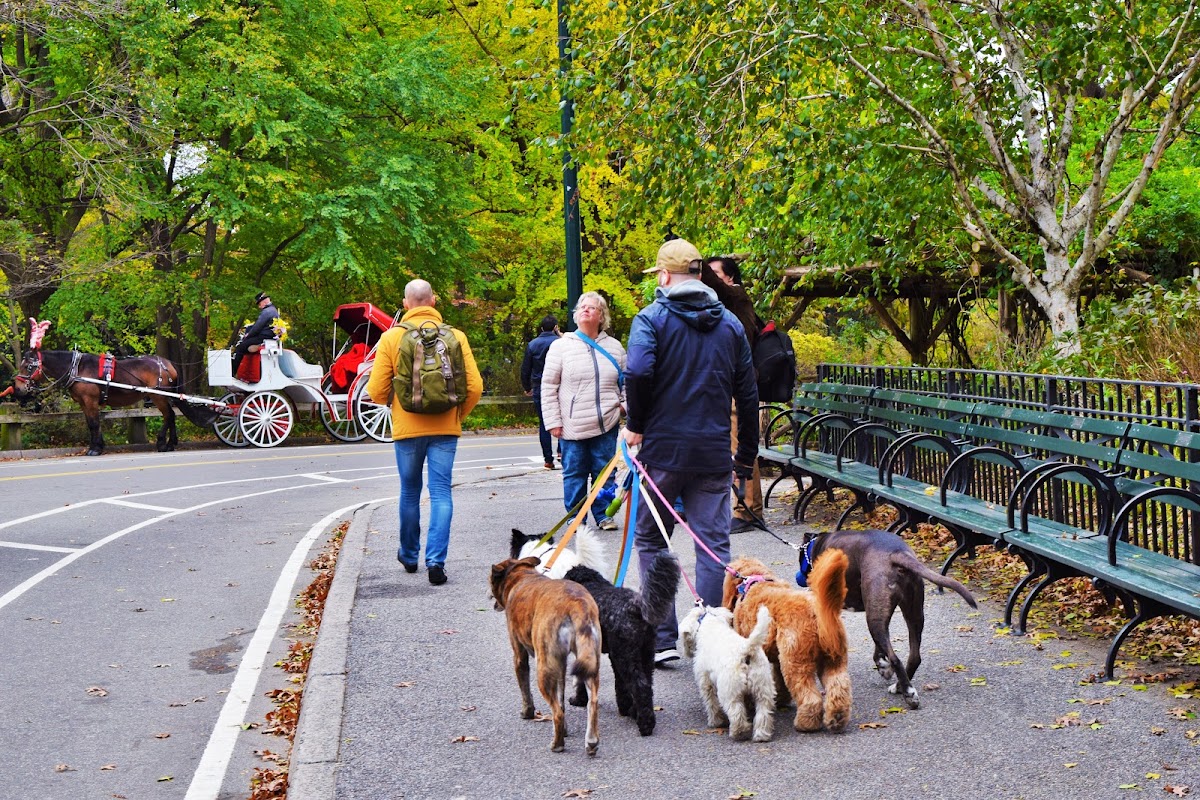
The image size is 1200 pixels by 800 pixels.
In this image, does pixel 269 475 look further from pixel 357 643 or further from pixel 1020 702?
pixel 1020 702

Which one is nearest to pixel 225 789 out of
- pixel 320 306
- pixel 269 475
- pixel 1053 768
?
pixel 1053 768

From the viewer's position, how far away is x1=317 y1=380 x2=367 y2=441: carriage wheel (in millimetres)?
23641

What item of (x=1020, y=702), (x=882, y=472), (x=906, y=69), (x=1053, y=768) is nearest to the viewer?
(x=1053, y=768)

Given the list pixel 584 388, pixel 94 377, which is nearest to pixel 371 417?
pixel 94 377

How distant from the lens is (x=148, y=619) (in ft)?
26.9

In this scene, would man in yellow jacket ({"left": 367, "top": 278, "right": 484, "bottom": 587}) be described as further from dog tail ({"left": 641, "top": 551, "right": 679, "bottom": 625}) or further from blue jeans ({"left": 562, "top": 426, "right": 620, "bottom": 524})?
dog tail ({"left": 641, "top": 551, "right": 679, "bottom": 625})

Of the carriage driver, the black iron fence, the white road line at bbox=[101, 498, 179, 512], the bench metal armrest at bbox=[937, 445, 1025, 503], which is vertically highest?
the carriage driver

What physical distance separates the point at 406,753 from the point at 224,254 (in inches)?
866

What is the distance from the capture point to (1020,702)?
5.48 metres

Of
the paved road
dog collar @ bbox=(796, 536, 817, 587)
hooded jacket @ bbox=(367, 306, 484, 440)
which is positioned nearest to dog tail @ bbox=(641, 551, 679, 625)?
dog collar @ bbox=(796, 536, 817, 587)

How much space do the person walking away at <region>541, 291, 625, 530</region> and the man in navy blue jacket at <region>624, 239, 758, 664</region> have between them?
10.7ft

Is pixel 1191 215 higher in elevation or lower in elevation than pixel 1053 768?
higher

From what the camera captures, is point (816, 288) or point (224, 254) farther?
point (224, 254)

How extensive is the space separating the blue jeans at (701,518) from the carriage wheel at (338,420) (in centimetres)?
1796
